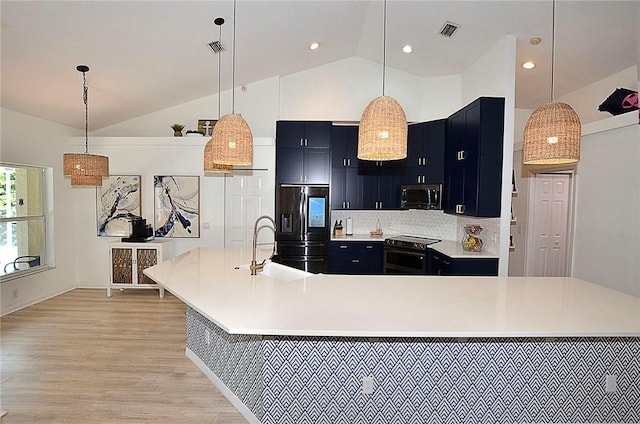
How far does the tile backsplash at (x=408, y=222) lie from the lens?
17.9ft

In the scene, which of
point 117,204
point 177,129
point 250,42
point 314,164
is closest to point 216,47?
point 250,42

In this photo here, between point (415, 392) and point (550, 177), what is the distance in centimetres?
519

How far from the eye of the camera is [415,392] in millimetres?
2154

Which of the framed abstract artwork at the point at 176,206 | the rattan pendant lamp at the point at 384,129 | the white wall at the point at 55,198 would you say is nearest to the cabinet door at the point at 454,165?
the rattan pendant lamp at the point at 384,129

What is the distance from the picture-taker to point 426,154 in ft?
17.0

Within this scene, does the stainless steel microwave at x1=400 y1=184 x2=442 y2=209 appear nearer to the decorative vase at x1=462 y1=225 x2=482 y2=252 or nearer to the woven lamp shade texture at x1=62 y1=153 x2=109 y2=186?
the decorative vase at x1=462 y1=225 x2=482 y2=252

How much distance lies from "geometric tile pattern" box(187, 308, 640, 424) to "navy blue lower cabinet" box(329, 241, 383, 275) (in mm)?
3207

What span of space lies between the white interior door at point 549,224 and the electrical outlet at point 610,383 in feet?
13.1

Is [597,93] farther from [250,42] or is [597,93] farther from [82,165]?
[82,165]

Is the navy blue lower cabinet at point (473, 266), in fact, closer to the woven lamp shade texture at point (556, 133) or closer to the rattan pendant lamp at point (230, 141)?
the woven lamp shade texture at point (556, 133)

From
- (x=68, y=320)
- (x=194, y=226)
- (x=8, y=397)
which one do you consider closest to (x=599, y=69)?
(x=194, y=226)

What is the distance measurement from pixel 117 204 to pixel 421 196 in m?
4.87

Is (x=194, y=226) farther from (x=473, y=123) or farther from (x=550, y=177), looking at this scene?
(x=550, y=177)

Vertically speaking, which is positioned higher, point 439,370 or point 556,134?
point 556,134
